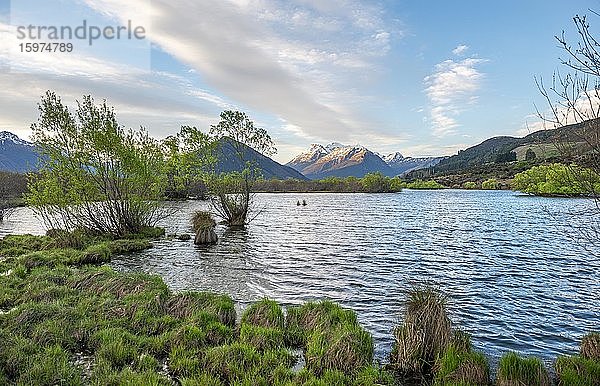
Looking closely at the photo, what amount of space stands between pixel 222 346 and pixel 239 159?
33616mm

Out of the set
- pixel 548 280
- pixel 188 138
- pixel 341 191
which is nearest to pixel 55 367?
pixel 548 280

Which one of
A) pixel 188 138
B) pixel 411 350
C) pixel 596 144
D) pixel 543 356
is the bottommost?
pixel 543 356

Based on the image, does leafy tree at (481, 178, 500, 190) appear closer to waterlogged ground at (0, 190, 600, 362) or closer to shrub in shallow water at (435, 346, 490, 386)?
waterlogged ground at (0, 190, 600, 362)

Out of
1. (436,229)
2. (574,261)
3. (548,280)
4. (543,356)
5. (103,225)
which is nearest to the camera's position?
(543,356)

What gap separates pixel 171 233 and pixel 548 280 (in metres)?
28.3

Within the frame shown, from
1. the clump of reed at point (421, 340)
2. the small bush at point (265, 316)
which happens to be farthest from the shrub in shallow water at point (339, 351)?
the small bush at point (265, 316)

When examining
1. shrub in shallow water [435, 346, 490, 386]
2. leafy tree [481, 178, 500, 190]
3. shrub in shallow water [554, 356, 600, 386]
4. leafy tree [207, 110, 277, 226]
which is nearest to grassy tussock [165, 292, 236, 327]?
shrub in shallow water [435, 346, 490, 386]

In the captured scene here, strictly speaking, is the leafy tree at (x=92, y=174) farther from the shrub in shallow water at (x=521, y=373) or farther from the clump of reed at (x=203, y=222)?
the shrub in shallow water at (x=521, y=373)

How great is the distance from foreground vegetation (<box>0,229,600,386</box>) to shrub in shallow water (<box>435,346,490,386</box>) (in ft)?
0.07

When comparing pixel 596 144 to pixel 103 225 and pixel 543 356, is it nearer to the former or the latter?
pixel 543 356

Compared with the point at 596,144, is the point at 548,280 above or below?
below

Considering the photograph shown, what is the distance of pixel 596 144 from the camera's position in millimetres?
7609

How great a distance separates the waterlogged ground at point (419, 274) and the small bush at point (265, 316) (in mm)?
2546

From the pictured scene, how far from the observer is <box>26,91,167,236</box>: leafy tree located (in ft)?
83.6
